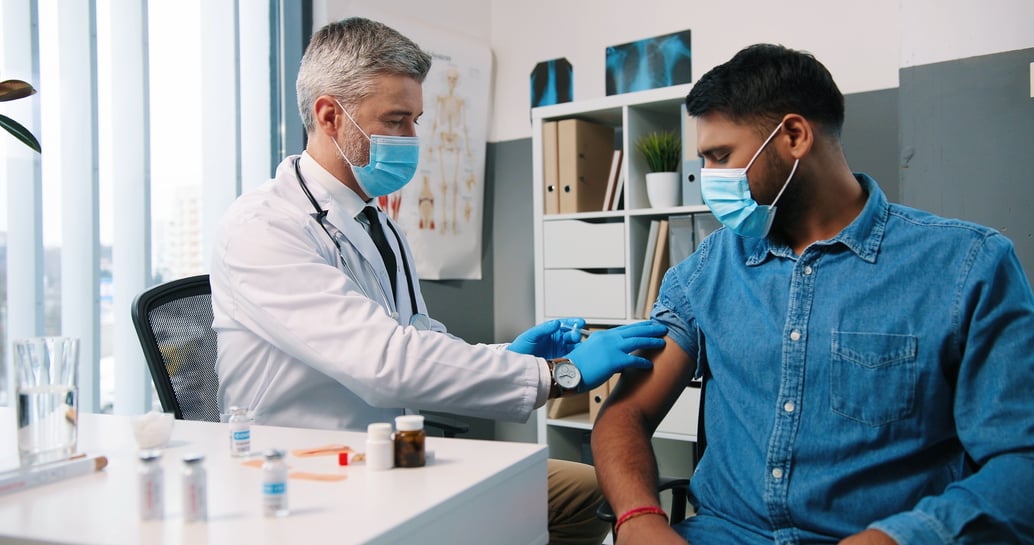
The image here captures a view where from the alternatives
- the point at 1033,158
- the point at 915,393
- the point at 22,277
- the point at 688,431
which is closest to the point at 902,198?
the point at 1033,158

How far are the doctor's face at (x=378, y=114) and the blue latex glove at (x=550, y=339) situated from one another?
52 cm

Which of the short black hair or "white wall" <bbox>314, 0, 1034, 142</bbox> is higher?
"white wall" <bbox>314, 0, 1034, 142</bbox>

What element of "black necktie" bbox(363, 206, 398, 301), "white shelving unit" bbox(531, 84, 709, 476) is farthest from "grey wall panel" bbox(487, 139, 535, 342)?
"black necktie" bbox(363, 206, 398, 301)

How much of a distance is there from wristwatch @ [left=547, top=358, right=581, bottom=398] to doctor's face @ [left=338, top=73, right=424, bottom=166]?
25.1 inches

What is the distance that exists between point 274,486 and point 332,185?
1037 mm

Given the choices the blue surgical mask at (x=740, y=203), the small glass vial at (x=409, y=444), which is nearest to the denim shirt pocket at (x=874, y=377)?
the blue surgical mask at (x=740, y=203)

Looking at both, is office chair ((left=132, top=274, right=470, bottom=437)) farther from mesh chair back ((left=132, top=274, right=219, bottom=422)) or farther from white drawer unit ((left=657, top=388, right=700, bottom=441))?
A: white drawer unit ((left=657, top=388, right=700, bottom=441))

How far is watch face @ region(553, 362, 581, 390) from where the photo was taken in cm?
148

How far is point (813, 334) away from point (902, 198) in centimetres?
129

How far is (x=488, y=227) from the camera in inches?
147

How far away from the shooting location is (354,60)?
1738 mm

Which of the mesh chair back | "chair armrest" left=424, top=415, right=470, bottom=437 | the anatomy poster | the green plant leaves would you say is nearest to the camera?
the mesh chair back

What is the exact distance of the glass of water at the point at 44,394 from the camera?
38.7 inches

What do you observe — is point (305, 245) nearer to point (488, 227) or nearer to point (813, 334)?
point (813, 334)
